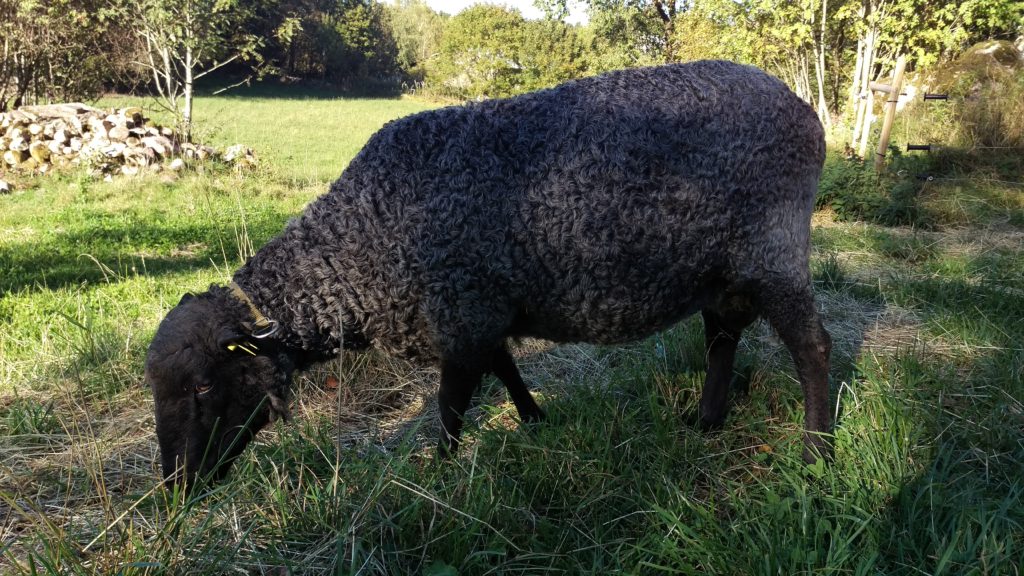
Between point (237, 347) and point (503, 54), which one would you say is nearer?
point (237, 347)

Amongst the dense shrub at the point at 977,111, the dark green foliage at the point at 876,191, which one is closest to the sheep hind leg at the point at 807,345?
the dark green foliage at the point at 876,191

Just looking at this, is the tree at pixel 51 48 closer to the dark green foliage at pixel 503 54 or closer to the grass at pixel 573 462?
the grass at pixel 573 462

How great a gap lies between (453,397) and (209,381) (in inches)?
39.3

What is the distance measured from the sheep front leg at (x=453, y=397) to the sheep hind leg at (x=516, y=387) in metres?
0.33

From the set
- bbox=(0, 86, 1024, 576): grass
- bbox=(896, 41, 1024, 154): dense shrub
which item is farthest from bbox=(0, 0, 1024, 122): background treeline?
bbox=(0, 86, 1024, 576): grass

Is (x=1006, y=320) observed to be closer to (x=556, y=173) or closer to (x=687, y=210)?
(x=687, y=210)

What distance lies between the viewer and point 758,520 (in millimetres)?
2227

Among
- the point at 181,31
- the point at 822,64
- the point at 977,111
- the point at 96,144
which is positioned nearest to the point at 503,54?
the point at 822,64

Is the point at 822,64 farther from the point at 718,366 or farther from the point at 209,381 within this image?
the point at 209,381

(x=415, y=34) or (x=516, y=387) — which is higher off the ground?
(x=415, y=34)

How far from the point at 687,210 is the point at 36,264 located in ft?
20.6

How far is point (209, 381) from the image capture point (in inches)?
95.5

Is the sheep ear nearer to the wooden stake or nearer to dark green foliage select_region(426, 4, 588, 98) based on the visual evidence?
the wooden stake

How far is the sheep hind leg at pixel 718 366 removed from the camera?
10.00 ft
